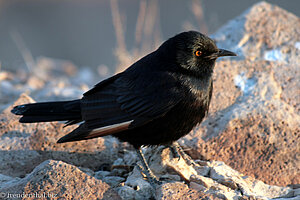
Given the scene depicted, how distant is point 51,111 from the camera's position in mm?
4684

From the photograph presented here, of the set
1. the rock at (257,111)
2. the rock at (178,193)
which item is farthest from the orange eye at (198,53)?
the rock at (178,193)

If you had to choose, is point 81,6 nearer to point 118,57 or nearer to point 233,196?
point 118,57

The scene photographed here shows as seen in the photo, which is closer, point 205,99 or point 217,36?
point 205,99

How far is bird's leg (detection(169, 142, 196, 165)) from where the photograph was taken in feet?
14.9

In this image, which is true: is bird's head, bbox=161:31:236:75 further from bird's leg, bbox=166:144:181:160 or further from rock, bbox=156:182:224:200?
rock, bbox=156:182:224:200

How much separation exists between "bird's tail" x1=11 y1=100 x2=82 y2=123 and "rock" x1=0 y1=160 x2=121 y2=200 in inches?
34.3

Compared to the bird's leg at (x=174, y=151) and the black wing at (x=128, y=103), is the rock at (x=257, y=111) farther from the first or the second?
the black wing at (x=128, y=103)

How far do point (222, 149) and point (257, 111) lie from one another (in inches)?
26.7

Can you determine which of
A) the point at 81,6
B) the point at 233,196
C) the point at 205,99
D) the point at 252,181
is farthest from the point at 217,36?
the point at 81,6

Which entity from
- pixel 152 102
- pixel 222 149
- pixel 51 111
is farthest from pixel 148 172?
pixel 51 111

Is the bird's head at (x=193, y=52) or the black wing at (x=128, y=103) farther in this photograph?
the bird's head at (x=193, y=52)

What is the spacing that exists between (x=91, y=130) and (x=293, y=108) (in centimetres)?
263

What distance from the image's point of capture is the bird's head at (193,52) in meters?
4.47

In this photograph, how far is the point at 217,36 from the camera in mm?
6379
